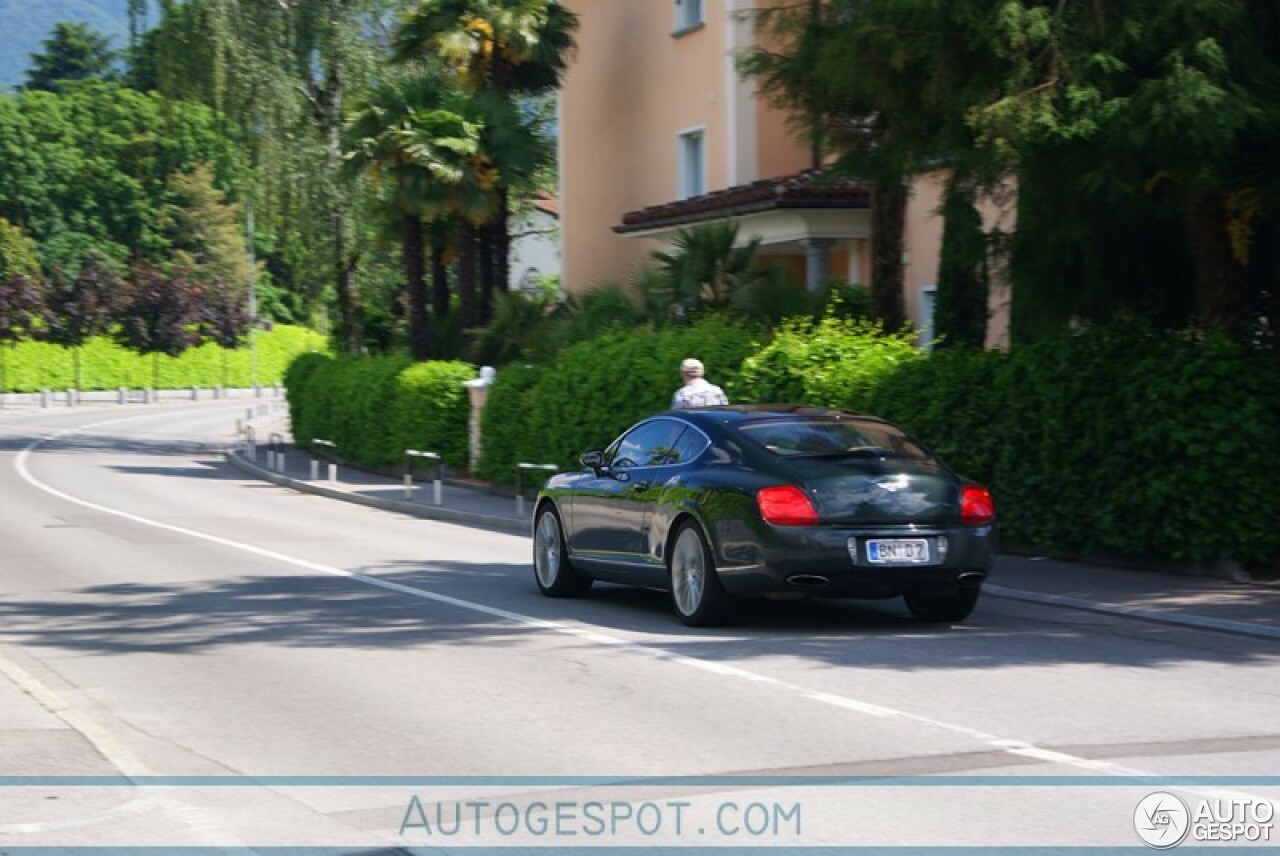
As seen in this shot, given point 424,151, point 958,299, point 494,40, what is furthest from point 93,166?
point 958,299

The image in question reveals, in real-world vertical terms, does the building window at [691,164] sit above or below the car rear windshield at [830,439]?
above

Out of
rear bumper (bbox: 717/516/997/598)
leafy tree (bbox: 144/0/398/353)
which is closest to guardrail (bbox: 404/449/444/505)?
leafy tree (bbox: 144/0/398/353)

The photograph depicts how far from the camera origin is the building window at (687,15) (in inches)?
1412

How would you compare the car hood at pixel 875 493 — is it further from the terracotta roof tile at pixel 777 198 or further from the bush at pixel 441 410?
the bush at pixel 441 410

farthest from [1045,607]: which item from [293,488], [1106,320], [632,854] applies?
[293,488]

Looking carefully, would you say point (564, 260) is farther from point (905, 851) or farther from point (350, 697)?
point (905, 851)

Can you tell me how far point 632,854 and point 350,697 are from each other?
3.82 meters

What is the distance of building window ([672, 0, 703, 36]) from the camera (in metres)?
35.9

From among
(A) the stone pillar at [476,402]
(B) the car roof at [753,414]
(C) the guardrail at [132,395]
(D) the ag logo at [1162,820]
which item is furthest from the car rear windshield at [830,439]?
(C) the guardrail at [132,395]

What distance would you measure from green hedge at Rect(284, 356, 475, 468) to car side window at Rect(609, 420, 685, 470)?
1973cm

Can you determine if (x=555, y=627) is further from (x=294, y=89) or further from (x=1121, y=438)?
(x=294, y=89)

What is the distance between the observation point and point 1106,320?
16.6 metres

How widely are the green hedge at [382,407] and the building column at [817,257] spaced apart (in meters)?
6.93

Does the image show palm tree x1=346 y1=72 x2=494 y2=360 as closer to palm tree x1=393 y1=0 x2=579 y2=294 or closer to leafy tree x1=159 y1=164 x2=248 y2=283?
palm tree x1=393 y1=0 x2=579 y2=294
